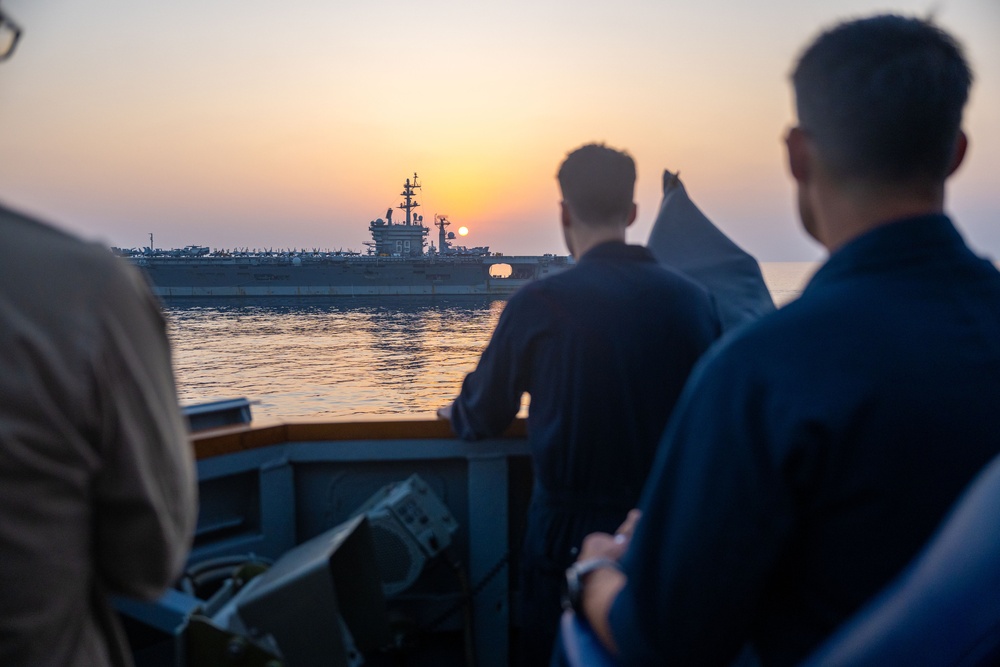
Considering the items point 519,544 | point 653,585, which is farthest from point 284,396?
point 653,585

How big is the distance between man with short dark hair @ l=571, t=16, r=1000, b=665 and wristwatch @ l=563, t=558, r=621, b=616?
74mm

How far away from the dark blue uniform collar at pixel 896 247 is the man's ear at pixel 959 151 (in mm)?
87

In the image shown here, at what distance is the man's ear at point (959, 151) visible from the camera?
765mm

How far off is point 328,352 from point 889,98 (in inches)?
1380

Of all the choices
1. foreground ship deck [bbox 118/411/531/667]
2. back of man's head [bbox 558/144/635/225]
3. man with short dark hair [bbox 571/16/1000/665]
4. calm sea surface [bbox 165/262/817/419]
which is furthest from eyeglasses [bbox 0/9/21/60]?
calm sea surface [bbox 165/262/817/419]

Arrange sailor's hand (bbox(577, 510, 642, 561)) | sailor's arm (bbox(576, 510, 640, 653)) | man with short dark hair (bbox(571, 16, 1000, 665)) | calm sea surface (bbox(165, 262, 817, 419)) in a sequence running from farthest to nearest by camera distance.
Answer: calm sea surface (bbox(165, 262, 817, 419))
sailor's hand (bbox(577, 510, 642, 561))
sailor's arm (bbox(576, 510, 640, 653))
man with short dark hair (bbox(571, 16, 1000, 665))

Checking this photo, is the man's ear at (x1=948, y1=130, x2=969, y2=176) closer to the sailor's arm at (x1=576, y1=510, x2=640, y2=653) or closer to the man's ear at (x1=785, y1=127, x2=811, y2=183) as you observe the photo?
the man's ear at (x1=785, y1=127, x2=811, y2=183)

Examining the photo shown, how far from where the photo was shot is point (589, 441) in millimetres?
1577

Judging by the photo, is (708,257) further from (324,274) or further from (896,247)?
(324,274)

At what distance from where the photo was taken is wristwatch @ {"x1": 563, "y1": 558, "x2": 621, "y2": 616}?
2.72ft

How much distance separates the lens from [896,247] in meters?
0.70

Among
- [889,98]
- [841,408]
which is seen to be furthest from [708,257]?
[841,408]

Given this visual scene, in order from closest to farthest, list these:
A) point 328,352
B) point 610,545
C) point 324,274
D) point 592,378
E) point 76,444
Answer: point 76,444
point 610,545
point 592,378
point 328,352
point 324,274

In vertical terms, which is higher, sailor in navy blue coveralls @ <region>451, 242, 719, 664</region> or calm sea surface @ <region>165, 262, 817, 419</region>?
sailor in navy blue coveralls @ <region>451, 242, 719, 664</region>
